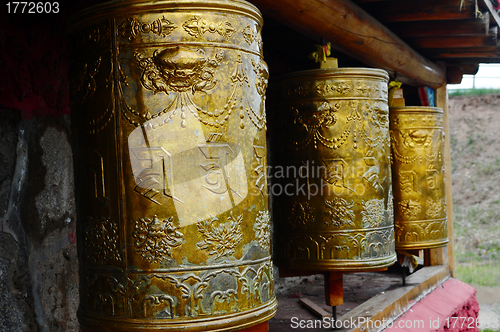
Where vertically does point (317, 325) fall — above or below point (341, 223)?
below

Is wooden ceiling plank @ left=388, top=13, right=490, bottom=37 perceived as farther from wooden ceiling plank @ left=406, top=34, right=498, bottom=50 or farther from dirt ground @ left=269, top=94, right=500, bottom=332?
dirt ground @ left=269, top=94, right=500, bottom=332

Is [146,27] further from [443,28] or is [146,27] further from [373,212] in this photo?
[443,28]

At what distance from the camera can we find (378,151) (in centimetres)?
302

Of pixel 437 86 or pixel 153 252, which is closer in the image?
pixel 153 252

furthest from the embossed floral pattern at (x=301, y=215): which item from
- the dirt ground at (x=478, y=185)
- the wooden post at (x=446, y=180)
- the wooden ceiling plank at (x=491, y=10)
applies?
the dirt ground at (x=478, y=185)

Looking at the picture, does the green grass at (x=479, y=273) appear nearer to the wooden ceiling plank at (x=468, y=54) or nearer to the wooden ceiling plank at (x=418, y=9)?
the wooden ceiling plank at (x=468, y=54)

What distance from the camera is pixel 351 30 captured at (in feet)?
10.6

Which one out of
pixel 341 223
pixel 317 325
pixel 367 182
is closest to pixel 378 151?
pixel 367 182

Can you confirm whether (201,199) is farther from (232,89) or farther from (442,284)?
(442,284)

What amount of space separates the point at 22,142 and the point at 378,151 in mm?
1951

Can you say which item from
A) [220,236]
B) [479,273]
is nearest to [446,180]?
[220,236]

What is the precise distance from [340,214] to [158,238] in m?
1.56

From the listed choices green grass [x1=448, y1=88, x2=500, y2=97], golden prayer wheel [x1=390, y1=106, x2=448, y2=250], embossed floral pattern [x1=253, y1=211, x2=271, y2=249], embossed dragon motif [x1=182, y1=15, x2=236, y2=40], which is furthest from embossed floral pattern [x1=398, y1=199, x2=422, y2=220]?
green grass [x1=448, y1=88, x2=500, y2=97]

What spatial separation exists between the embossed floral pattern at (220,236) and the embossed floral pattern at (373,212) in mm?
1430
